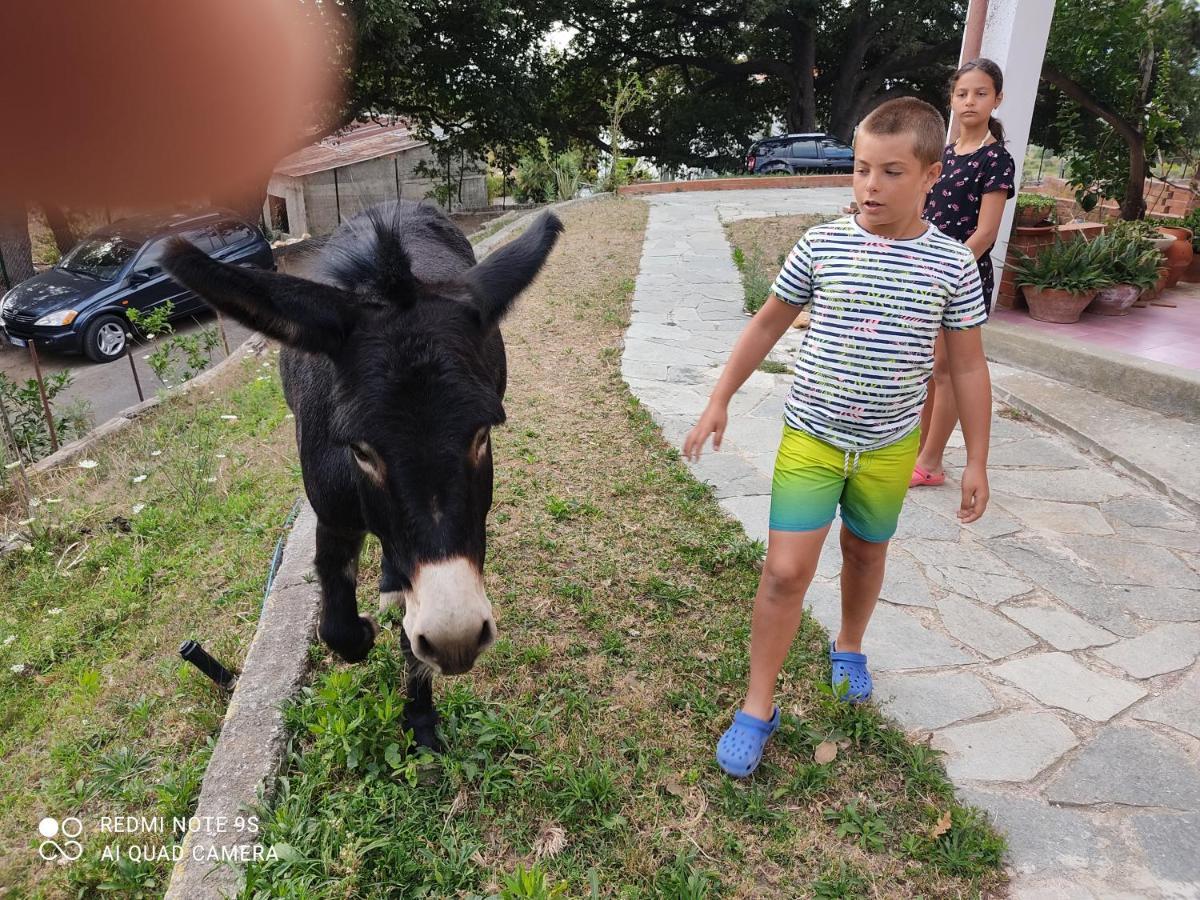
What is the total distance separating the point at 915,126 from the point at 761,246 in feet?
27.5

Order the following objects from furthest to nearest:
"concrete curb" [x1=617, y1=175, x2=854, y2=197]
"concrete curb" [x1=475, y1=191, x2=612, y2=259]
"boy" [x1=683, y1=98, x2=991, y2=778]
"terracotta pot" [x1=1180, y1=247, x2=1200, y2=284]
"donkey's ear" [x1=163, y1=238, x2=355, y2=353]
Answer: "concrete curb" [x1=617, y1=175, x2=854, y2=197] < "concrete curb" [x1=475, y1=191, x2=612, y2=259] < "terracotta pot" [x1=1180, y1=247, x2=1200, y2=284] < "boy" [x1=683, y1=98, x2=991, y2=778] < "donkey's ear" [x1=163, y1=238, x2=355, y2=353]

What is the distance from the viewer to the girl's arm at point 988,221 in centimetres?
362

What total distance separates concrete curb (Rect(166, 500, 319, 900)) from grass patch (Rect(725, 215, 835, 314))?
5.78m

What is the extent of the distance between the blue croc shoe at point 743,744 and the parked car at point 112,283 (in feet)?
7.07

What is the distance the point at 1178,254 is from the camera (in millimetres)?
7621

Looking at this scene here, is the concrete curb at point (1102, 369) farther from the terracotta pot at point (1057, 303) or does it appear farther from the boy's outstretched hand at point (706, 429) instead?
the boy's outstretched hand at point (706, 429)

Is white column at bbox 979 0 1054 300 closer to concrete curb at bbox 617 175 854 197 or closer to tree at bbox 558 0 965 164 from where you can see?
concrete curb at bbox 617 175 854 197

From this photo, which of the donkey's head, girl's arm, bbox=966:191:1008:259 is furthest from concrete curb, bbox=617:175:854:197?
the donkey's head

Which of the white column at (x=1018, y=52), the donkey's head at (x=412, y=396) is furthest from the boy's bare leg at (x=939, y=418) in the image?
the donkey's head at (x=412, y=396)

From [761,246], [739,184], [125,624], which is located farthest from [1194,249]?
[739,184]

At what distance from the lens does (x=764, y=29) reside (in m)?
26.1

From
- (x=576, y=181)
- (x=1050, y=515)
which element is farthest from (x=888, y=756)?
(x=576, y=181)

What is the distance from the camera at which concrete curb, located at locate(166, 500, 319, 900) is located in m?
2.14

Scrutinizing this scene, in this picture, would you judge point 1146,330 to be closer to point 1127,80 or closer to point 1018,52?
point 1018,52
